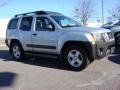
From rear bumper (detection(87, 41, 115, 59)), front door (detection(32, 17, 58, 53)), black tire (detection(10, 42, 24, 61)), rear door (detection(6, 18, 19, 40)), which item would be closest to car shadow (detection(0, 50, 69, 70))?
black tire (detection(10, 42, 24, 61))

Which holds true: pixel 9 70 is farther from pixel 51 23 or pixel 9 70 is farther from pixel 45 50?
pixel 51 23

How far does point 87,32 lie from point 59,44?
3.88ft

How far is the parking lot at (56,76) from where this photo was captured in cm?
730

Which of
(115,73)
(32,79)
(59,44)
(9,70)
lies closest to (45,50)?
(59,44)

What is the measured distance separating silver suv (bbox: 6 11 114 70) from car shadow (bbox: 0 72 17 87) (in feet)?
5.65

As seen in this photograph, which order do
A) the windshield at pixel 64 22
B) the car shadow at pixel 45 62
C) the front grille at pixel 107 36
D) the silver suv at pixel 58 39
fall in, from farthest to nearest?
the car shadow at pixel 45 62 → the windshield at pixel 64 22 → the front grille at pixel 107 36 → the silver suv at pixel 58 39

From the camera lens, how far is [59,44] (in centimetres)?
957

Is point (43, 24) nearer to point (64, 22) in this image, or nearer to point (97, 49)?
point (64, 22)

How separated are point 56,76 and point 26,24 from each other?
133 inches

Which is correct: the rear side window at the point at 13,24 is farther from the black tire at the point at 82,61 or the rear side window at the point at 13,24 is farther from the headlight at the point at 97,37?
the headlight at the point at 97,37

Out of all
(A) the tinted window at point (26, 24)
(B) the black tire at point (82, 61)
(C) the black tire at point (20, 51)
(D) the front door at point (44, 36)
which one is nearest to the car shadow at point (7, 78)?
(D) the front door at point (44, 36)

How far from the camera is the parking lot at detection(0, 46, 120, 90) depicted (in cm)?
730

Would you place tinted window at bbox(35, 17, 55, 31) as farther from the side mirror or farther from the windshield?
the windshield

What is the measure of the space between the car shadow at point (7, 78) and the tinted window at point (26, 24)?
2.42 metres
